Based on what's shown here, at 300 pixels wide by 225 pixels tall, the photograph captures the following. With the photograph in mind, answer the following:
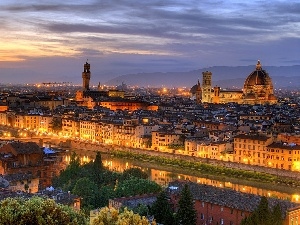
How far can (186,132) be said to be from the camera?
3075 centimetres

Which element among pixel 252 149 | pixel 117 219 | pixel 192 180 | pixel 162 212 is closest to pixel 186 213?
pixel 162 212

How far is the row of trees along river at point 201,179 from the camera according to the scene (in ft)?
67.7

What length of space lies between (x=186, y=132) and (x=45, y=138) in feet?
29.4

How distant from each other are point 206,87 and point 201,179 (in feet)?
142

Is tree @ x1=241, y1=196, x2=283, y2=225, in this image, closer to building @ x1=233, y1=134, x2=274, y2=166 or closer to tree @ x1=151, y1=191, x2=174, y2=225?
tree @ x1=151, y1=191, x2=174, y2=225

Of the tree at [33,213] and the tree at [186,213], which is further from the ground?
the tree at [33,213]

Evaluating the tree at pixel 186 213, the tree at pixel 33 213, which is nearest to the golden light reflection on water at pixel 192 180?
the tree at pixel 186 213

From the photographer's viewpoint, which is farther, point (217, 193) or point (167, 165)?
point (167, 165)

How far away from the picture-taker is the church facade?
59.5 m

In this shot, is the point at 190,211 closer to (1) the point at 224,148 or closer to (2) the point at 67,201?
(2) the point at 67,201

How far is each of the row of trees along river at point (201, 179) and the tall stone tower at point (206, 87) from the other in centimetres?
3648

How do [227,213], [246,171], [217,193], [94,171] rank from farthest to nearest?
[246,171] < [94,171] < [217,193] < [227,213]

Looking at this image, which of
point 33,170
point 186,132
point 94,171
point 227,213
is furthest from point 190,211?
point 186,132

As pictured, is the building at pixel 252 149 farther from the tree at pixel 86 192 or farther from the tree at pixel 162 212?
the tree at pixel 162 212
